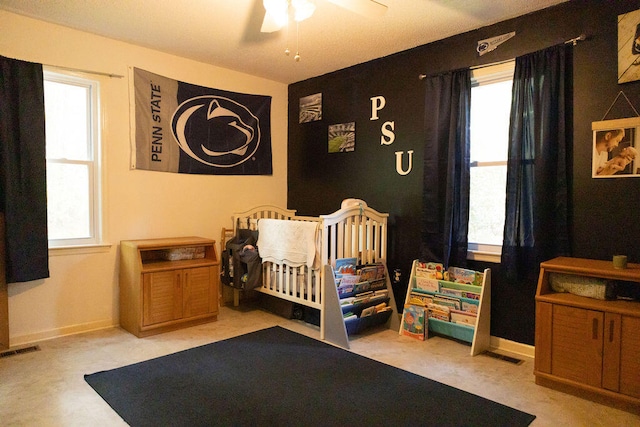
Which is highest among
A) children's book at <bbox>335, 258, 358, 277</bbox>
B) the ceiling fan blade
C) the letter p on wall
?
the ceiling fan blade

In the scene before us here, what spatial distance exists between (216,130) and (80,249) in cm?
167

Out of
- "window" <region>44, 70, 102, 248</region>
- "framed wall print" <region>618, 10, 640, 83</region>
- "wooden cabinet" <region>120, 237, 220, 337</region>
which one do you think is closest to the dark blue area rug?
"wooden cabinet" <region>120, 237, 220, 337</region>

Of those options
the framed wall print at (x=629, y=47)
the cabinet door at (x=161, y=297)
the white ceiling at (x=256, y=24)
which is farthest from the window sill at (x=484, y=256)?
the cabinet door at (x=161, y=297)

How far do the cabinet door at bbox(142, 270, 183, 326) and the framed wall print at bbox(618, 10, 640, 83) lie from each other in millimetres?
3486

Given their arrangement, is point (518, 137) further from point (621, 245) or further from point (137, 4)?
point (137, 4)

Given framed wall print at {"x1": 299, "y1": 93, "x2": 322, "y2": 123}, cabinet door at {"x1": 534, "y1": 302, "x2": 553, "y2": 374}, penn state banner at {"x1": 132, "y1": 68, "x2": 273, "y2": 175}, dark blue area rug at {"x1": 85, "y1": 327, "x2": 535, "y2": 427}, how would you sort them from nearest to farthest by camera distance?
dark blue area rug at {"x1": 85, "y1": 327, "x2": 535, "y2": 427}
cabinet door at {"x1": 534, "y1": 302, "x2": 553, "y2": 374}
penn state banner at {"x1": 132, "y1": 68, "x2": 273, "y2": 175}
framed wall print at {"x1": 299, "y1": 93, "x2": 322, "y2": 123}

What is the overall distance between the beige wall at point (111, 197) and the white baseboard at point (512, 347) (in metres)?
2.78

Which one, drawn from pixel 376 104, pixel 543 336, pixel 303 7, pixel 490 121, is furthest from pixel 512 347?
pixel 303 7

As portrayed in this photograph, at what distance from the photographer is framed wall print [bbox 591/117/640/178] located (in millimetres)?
2451

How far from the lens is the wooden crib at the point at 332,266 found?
10.3 feet

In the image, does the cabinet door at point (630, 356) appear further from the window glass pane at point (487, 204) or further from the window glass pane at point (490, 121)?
the window glass pane at point (490, 121)

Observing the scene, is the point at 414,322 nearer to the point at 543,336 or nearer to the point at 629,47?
the point at 543,336

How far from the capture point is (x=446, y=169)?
3281 mm

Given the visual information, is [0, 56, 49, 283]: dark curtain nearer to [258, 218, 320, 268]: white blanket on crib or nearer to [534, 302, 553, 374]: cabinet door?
[258, 218, 320, 268]: white blanket on crib
